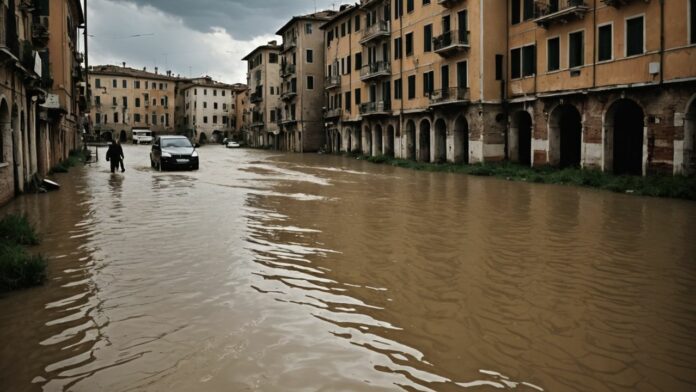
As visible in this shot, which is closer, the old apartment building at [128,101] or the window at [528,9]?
the window at [528,9]

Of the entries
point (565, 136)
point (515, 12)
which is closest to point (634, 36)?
point (565, 136)

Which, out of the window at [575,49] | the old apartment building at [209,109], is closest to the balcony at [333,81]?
the window at [575,49]

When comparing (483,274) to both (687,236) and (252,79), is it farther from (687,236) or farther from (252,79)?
(252,79)

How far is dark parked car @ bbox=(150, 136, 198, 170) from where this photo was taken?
2791 cm

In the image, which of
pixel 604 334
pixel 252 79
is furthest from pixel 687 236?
pixel 252 79

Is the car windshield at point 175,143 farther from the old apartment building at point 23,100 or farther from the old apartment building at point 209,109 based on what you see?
the old apartment building at point 209,109

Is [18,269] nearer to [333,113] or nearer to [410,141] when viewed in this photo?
[410,141]

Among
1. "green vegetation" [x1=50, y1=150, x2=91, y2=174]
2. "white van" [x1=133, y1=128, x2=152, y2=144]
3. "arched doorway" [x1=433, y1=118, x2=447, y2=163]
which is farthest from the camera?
"white van" [x1=133, y1=128, x2=152, y2=144]

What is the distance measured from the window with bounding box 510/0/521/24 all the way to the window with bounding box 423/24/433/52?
6.48 meters

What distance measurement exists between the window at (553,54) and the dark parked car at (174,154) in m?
17.5

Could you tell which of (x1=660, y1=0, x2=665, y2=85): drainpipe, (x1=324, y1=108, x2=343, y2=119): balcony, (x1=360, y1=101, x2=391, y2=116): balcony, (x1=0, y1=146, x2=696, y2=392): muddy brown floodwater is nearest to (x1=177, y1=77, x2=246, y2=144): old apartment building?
(x1=324, y1=108, x2=343, y2=119): balcony

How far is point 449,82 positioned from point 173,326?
31.6m

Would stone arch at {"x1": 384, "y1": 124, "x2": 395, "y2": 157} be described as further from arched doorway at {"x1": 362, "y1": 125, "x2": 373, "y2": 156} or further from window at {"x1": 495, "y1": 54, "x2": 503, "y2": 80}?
window at {"x1": 495, "y1": 54, "x2": 503, "y2": 80}

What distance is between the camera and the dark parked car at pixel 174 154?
27906 mm
